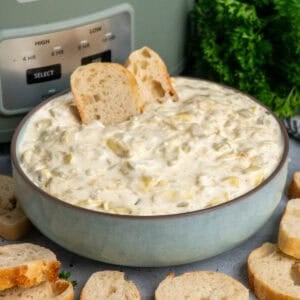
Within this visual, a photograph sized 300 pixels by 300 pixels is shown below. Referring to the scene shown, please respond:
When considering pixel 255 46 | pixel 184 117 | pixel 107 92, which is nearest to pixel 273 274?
pixel 184 117

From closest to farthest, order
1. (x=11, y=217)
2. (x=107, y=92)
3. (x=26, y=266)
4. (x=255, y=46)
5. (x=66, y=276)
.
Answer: (x=26, y=266), (x=66, y=276), (x=11, y=217), (x=107, y=92), (x=255, y=46)

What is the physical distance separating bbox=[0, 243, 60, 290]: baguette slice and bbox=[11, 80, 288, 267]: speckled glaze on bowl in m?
0.06

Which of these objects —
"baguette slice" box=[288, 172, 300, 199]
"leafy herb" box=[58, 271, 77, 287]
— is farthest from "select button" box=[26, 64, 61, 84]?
"baguette slice" box=[288, 172, 300, 199]

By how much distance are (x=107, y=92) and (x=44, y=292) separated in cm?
57

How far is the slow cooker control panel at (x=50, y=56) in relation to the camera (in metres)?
2.02

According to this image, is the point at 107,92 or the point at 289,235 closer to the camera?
the point at 289,235

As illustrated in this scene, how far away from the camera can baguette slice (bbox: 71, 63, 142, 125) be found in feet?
6.57

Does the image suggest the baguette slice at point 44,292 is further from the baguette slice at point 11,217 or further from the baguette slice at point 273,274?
the baguette slice at point 273,274

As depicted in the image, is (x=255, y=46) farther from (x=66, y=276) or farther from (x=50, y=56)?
(x=66, y=276)

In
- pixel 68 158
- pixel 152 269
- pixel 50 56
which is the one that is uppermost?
pixel 50 56

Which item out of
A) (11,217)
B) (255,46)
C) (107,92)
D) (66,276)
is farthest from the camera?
(255,46)

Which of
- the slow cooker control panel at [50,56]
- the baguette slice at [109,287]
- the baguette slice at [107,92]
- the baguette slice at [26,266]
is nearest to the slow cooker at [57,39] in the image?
the slow cooker control panel at [50,56]

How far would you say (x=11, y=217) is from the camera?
1.93 meters

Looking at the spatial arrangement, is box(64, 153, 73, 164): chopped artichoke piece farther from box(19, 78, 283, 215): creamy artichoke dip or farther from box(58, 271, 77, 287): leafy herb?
box(58, 271, 77, 287): leafy herb
